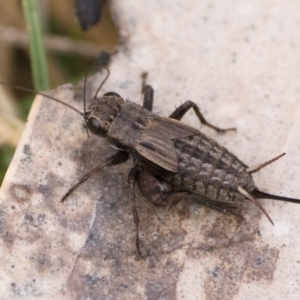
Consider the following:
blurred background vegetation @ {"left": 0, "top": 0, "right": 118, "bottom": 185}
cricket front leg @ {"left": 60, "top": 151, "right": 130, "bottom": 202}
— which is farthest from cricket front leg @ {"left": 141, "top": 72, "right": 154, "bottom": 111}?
blurred background vegetation @ {"left": 0, "top": 0, "right": 118, "bottom": 185}

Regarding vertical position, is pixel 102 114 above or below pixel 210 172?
above

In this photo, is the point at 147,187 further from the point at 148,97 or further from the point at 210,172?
the point at 148,97

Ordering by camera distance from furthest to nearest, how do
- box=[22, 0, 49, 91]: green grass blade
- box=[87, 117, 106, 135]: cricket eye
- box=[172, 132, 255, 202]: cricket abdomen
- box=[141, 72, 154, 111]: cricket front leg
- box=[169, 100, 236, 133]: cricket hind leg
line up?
box=[22, 0, 49, 91]: green grass blade → box=[141, 72, 154, 111]: cricket front leg → box=[169, 100, 236, 133]: cricket hind leg → box=[87, 117, 106, 135]: cricket eye → box=[172, 132, 255, 202]: cricket abdomen

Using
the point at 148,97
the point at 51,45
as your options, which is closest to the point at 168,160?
the point at 148,97

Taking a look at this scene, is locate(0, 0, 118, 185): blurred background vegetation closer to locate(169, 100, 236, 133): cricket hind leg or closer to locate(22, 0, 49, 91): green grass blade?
locate(22, 0, 49, 91): green grass blade

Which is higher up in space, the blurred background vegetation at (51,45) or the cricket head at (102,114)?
the blurred background vegetation at (51,45)

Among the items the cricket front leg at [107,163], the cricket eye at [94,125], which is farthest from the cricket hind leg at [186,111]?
the cricket eye at [94,125]

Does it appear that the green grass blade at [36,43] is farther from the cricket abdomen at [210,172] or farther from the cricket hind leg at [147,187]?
the cricket abdomen at [210,172]
